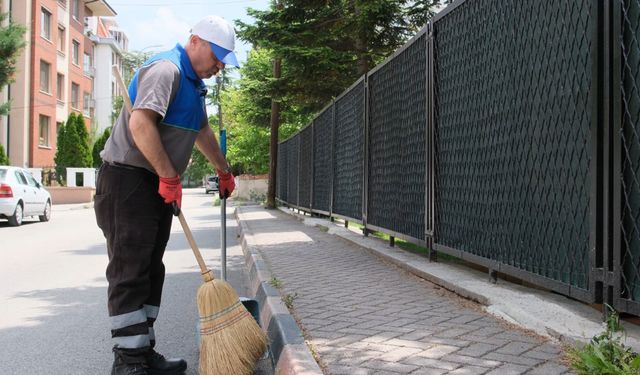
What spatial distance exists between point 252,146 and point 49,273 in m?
26.7

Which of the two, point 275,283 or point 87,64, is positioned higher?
point 87,64

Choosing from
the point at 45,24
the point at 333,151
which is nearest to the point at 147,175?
the point at 333,151

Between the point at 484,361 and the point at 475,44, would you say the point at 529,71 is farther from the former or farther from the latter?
the point at 484,361

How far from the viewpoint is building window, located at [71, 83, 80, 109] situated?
135ft

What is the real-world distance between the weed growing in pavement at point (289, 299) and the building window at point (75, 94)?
3965cm

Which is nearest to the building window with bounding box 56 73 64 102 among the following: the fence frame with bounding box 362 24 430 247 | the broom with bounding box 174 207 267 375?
the fence frame with bounding box 362 24 430 247

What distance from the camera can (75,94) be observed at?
41.8 metres

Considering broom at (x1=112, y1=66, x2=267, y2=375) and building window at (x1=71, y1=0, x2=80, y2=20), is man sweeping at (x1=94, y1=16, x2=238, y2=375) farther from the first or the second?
building window at (x1=71, y1=0, x2=80, y2=20)

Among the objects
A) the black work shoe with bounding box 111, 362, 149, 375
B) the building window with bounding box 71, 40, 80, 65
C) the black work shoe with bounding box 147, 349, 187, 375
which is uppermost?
the building window with bounding box 71, 40, 80, 65

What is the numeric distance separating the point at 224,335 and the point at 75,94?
4269 centimetres

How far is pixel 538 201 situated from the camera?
14.2ft

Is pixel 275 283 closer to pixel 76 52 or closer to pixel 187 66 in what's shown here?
pixel 187 66

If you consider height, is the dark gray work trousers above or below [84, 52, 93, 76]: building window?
below

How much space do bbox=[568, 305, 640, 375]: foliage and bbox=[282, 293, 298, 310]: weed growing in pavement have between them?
7.26 ft
